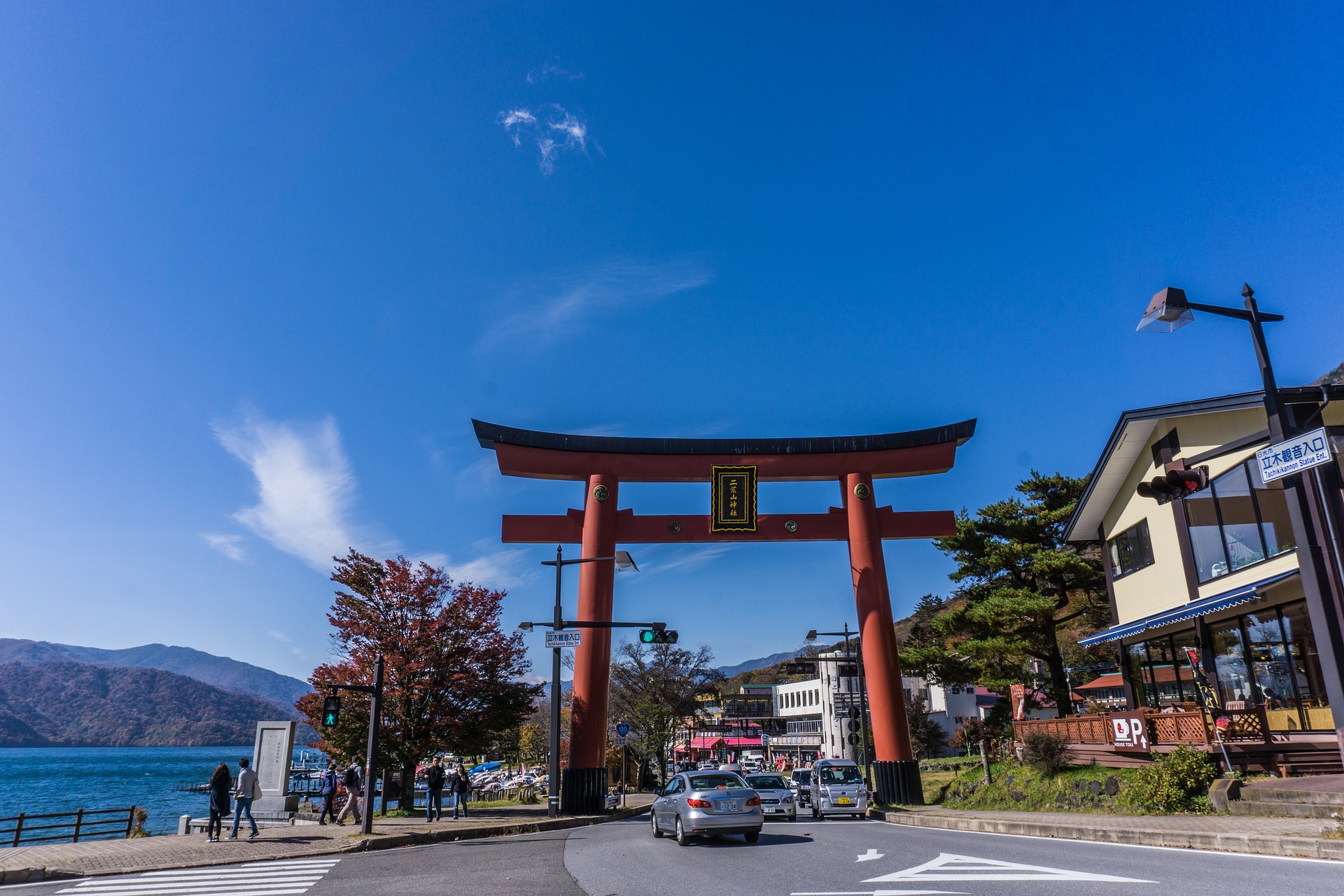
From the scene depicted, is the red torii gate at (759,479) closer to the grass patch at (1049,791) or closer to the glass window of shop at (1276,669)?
the grass patch at (1049,791)

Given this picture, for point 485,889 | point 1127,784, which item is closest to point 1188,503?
point 1127,784

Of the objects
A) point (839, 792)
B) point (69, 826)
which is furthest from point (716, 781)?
point (69, 826)

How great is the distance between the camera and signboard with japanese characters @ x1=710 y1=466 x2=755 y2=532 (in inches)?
1000

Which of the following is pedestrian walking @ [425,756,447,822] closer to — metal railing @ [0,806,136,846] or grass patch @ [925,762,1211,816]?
metal railing @ [0,806,136,846]

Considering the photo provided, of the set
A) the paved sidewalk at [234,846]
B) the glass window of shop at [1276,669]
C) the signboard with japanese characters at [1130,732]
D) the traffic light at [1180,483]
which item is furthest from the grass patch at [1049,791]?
the paved sidewalk at [234,846]

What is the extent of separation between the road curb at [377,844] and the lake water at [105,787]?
58.6 ft

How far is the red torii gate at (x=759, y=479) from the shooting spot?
24750 millimetres

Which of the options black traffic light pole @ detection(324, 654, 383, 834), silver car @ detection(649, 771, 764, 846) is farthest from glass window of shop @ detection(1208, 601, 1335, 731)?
black traffic light pole @ detection(324, 654, 383, 834)

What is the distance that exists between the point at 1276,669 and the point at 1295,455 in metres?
12.1

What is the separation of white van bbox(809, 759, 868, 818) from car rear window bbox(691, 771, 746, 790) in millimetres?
9789

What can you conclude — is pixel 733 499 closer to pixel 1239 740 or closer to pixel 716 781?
pixel 716 781

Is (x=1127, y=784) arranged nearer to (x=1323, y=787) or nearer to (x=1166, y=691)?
(x=1323, y=787)

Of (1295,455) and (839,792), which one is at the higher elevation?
(1295,455)

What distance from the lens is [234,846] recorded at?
15.4 meters
